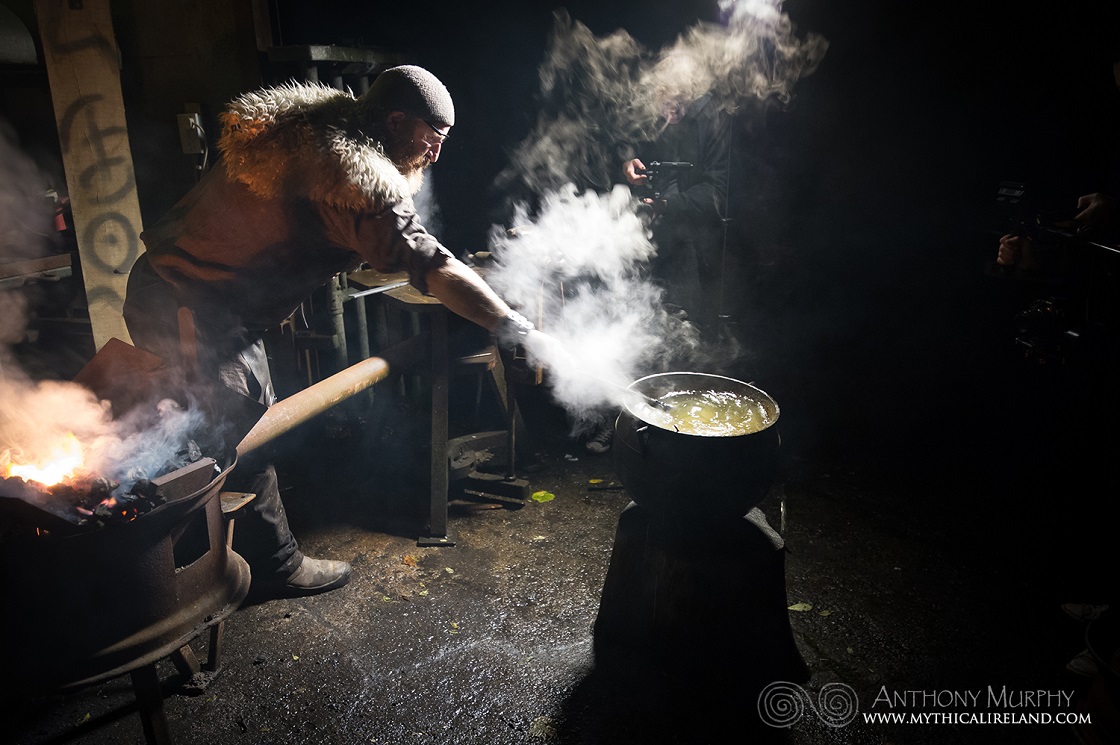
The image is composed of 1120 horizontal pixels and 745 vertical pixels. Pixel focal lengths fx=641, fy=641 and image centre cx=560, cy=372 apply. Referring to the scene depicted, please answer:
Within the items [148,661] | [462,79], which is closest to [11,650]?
[148,661]

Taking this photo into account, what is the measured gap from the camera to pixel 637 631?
3.70 metres

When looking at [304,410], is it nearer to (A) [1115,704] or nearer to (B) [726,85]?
(A) [1115,704]

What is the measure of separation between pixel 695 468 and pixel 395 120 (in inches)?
95.9

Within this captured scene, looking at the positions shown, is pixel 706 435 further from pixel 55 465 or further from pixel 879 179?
pixel 879 179

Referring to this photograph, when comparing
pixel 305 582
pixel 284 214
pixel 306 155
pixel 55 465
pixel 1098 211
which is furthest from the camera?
pixel 1098 211

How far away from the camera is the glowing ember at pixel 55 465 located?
8.21ft

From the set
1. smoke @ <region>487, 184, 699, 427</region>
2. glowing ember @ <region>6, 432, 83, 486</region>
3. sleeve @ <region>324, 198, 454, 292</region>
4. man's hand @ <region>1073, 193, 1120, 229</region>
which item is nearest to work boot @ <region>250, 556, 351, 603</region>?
glowing ember @ <region>6, 432, 83, 486</region>

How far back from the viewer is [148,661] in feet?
8.36

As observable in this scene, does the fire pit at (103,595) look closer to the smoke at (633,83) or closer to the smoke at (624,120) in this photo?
the smoke at (624,120)

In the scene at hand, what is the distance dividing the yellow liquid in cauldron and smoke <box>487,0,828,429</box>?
2.89 meters

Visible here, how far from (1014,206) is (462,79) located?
608 centimetres

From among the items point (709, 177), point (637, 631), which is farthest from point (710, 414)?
point (709, 177)

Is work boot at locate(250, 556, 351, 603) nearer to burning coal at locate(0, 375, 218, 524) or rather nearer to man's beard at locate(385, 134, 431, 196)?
burning coal at locate(0, 375, 218, 524)

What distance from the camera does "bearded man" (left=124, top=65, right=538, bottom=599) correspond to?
10.7 feet
